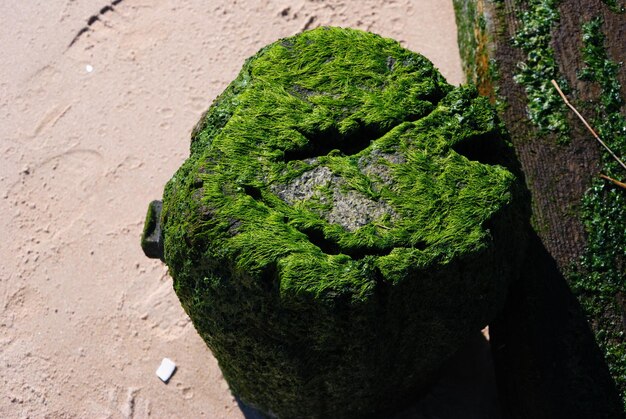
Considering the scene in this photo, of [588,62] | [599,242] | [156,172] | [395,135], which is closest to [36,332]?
[156,172]

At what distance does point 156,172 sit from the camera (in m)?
5.82

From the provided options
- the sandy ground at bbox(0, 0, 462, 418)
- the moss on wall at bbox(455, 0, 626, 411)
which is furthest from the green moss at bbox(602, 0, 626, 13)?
the sandy ground at bbox(0, 0, 462, 418)

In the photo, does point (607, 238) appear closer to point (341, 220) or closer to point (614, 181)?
point (614, 181)

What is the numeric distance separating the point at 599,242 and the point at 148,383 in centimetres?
298

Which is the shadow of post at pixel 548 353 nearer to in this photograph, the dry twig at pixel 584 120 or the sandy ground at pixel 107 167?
the dry twig at pixel 584 120

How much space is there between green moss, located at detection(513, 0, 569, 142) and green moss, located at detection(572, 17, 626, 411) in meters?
0.21

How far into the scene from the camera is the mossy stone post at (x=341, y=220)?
136 inches

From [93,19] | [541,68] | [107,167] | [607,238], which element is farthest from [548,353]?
[93,19]

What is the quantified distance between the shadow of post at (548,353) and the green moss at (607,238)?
8cm

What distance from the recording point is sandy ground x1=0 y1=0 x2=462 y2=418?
5121 millimetres

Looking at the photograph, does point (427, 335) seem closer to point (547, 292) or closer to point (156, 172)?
point (547, 292)

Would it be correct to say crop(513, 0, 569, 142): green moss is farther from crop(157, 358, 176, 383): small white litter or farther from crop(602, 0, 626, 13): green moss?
crop(157, 358, 176, 383): small white litter

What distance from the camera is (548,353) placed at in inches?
170

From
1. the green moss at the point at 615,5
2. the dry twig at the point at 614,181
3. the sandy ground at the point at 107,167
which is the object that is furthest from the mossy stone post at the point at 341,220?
the green moss at the point at 615,5
